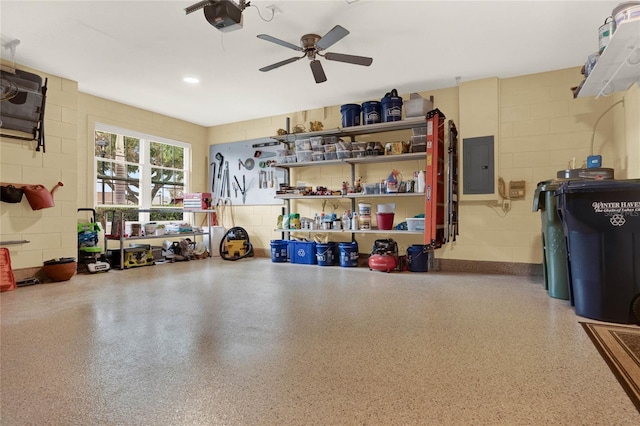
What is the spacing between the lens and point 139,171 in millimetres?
6660

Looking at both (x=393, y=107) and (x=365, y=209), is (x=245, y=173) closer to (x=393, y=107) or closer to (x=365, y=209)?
(x=365, y=209)

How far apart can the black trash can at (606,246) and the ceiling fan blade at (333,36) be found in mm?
2394

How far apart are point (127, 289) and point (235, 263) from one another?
237 centimetres

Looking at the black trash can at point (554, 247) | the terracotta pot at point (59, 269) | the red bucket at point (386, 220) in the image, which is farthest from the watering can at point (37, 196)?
the black trash can at point (554, 247)

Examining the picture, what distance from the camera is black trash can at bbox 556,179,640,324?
2627 mm

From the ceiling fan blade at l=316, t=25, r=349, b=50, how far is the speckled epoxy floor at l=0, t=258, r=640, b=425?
259 centimetres

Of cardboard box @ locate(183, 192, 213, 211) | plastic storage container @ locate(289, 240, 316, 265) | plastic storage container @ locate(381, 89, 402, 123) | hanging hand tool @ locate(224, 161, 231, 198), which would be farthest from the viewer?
hanging hand tool @ locate(224, 161, 231, 198)

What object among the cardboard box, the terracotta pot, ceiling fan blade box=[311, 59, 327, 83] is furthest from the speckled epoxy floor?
the cardboard box

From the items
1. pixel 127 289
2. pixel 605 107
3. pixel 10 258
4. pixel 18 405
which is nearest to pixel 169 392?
pixel 18 405

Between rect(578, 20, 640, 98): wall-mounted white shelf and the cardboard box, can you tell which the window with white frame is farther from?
rect(578, 20, 640, 98): wall-mounted white shelf

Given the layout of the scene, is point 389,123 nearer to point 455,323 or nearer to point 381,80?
point 381,80

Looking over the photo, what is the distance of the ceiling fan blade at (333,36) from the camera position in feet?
10.6

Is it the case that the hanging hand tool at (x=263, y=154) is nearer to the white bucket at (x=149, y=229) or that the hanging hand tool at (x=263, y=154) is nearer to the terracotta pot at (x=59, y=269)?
the white bucket at (x=149, y=229)

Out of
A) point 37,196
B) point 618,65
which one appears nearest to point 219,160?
point 37,196
